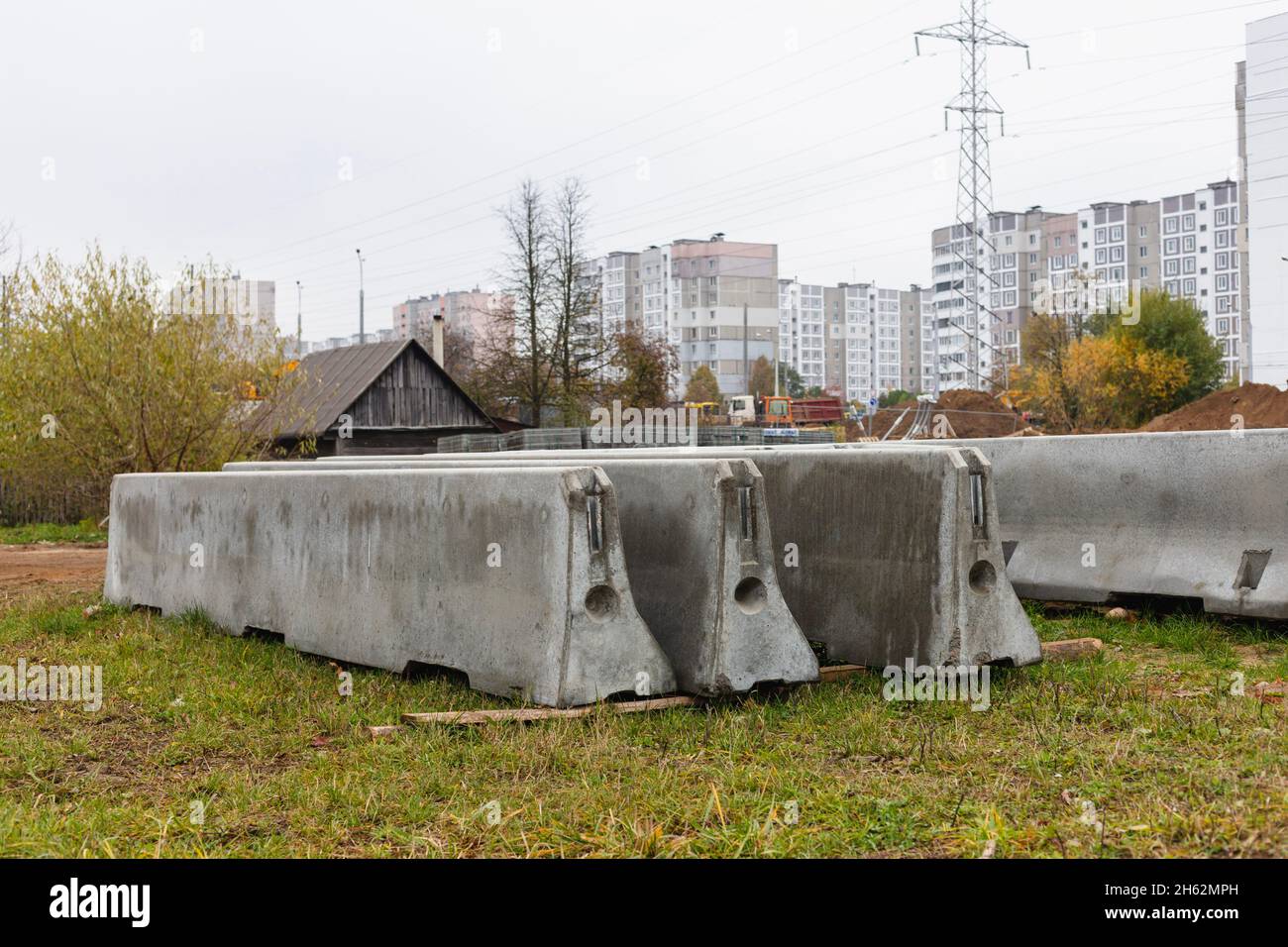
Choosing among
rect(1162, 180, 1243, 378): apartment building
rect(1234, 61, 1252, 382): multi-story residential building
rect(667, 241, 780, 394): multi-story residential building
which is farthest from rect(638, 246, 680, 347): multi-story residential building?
rect(1234, 61, 1252, 382): multi-story residential building

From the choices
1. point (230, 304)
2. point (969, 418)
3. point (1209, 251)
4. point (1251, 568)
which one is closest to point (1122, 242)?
point (1209, 251)

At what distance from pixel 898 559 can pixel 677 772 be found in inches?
97.1

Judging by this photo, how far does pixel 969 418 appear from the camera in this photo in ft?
167

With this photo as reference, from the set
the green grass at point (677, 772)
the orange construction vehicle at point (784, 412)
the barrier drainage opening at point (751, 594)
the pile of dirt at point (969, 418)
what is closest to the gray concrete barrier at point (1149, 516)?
the green grass at point (677, 772)

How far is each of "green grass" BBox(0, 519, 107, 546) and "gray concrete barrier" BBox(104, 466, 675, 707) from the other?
12.4m

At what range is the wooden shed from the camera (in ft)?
120

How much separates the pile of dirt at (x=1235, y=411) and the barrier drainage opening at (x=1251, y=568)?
20.0 meters

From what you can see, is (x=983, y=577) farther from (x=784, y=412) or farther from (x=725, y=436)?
(x=784, y=412)

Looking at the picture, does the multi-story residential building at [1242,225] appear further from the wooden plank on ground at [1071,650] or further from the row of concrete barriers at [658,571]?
the row of concrete barriers at [658,571]

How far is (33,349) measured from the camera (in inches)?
810

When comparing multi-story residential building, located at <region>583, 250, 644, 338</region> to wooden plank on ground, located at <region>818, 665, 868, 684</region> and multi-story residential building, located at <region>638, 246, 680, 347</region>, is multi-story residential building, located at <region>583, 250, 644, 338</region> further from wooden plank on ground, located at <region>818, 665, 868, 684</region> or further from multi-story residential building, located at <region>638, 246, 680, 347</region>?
wooden plank on ground, located at <region>818, 665, 868, 684</region>
